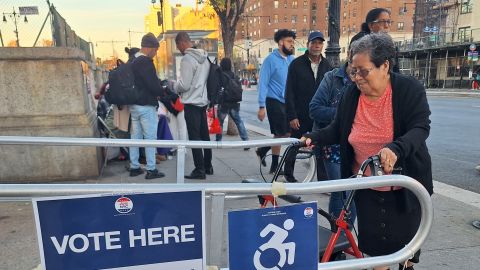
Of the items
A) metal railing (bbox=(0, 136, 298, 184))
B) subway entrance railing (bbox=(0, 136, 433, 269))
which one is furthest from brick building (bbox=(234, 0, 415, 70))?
subway entrance railing (bbox=(0, 136, 433, 269))

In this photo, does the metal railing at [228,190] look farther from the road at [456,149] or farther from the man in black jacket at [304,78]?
the road at [456,149]

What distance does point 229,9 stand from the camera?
10242mm

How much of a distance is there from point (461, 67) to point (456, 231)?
41.7 m

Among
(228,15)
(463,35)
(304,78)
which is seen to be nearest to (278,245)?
(304,78)

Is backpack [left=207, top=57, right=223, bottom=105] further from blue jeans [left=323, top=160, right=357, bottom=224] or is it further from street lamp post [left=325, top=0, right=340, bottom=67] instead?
blue jeans [left=323, top=160, right=357, bottom=224]

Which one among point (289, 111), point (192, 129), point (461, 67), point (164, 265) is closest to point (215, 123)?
point (192, 129)

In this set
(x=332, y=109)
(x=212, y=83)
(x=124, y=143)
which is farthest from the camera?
(x=212, y=83)

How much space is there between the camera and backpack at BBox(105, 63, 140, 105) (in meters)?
5.35

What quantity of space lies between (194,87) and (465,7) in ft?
157

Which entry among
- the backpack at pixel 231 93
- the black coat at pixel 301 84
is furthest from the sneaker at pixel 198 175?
the backpack at pixel 231 93

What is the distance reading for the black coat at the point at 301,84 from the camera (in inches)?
174

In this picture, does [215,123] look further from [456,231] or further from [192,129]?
[456,231]

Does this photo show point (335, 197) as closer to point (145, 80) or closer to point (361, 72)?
point (361, 72)

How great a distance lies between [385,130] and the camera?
91.0 inches
